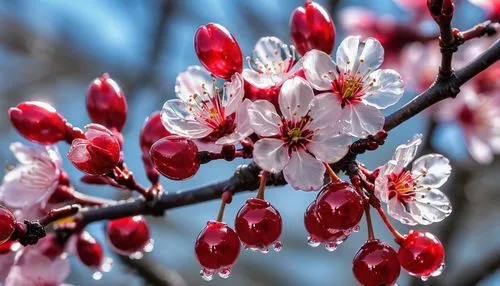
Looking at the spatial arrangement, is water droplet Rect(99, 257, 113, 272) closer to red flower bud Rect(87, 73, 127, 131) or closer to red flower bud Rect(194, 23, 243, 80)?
red flower bud Rect(87, 73, 127, 131)

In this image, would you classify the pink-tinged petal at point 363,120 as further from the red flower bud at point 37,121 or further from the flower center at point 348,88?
the red flower bud at point 37,121

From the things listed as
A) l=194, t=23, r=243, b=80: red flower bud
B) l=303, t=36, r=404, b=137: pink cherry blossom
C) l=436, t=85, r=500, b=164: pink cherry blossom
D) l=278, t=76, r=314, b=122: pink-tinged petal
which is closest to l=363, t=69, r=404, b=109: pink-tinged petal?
l=303, t=36, r=404, b=137: pink cherry blossom

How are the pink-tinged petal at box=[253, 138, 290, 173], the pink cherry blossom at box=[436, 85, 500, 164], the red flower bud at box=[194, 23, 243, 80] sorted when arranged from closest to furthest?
1. the pink-tinged petal at box=[253, 138, 290, 173]
2. the red flower bud at box=[194, 23, 243, 80]
3. the pink cherry blossom at box=[436, 85, 500, 164]

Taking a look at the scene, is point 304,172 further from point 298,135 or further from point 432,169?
point 432,169

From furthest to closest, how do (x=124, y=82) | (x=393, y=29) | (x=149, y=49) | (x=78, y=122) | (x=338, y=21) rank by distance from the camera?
(x=78, y=122) < (x=124, y=82) < (x=149, y=49) < (x=338, y=21) < (x=393, y=29)

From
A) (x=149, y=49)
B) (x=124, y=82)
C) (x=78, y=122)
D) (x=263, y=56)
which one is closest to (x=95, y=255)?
(x=263, y=56)

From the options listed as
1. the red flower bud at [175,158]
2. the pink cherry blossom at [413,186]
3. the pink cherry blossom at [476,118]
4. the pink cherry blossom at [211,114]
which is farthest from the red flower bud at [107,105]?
the pink cherry blossom at [476,118]

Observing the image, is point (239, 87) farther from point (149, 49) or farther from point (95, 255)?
point (149, 49)
